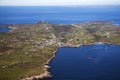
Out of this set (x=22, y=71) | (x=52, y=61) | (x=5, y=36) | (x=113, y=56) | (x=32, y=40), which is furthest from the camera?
(x=5, y=36)

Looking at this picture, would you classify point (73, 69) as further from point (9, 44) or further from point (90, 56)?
point (9, 44)

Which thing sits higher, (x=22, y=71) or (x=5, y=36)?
(x=5, y=36)

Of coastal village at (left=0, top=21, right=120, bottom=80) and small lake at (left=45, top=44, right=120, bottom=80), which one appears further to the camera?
coastal village at (left=0, top=21, right=120, bottom=80)

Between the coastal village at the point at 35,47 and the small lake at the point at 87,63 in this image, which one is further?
the coastal village at the point at 35,47

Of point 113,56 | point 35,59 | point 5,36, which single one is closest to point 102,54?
point 113,56

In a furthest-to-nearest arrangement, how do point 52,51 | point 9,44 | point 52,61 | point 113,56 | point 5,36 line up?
point 5,36 < point 9,44 < point 52,51 < point 113,56 < point 52,61

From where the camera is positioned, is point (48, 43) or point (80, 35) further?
point (80, 35)
